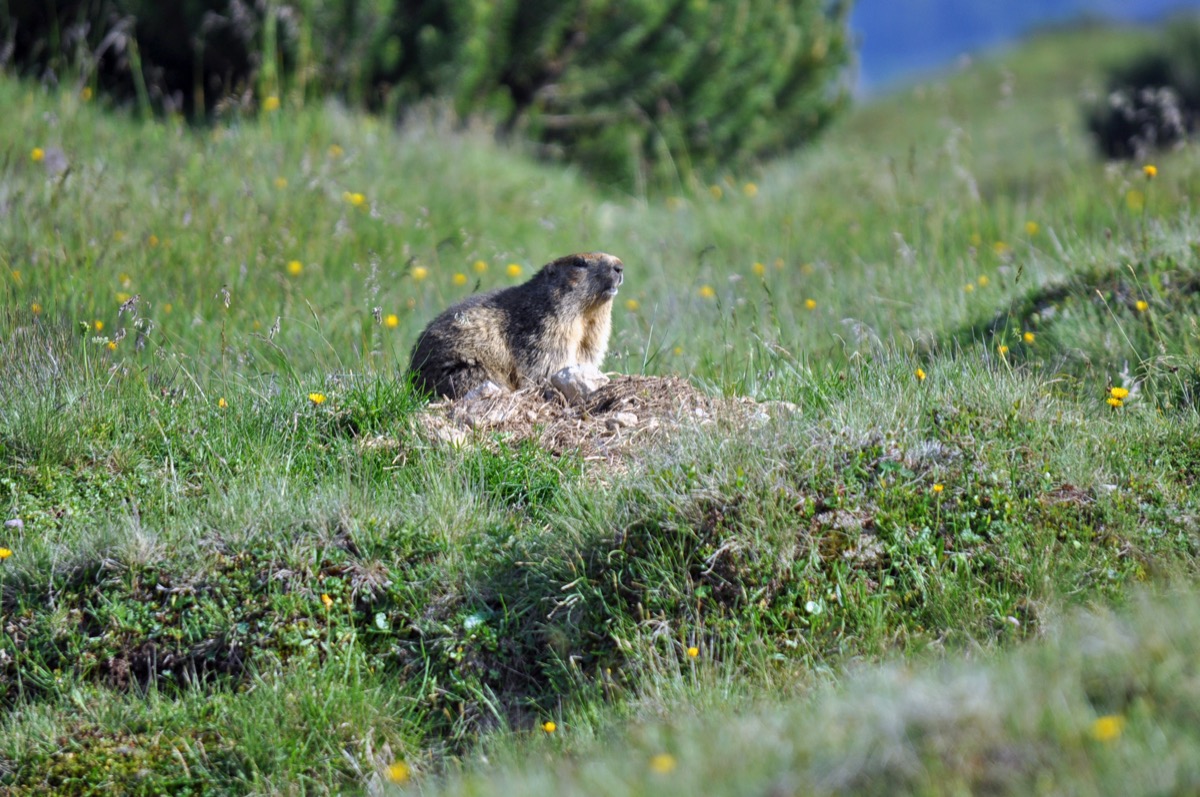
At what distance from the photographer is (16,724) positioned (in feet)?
13.8

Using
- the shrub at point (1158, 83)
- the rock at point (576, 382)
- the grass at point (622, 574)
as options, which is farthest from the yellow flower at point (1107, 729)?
the shrub at point (1158, 83)

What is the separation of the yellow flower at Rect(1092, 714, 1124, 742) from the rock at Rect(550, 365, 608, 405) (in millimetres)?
3369

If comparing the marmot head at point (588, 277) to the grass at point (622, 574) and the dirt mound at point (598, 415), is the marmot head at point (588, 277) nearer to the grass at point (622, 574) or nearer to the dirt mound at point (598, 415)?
the grass at point (622, 574)

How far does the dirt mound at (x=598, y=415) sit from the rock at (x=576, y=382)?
0.15 ft

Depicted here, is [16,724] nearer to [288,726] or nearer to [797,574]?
[288,726]

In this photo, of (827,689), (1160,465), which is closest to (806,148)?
(1160,465)

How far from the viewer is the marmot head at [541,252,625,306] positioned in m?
6.39

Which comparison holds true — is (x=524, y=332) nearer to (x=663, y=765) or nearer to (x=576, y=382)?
(x=576, y=382)

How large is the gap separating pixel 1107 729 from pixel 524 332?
4050 mm

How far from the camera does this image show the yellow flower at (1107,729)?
2768 mm

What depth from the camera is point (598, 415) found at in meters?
5.65

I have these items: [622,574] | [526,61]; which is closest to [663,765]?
[622,574]

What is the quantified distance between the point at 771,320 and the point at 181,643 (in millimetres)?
4404

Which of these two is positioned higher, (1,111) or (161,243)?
(1,111)
